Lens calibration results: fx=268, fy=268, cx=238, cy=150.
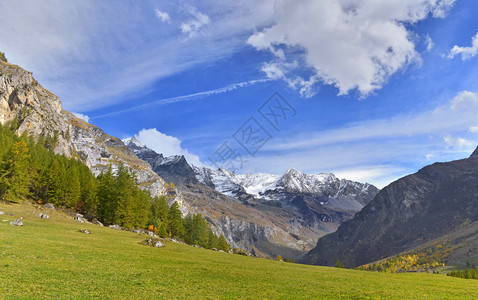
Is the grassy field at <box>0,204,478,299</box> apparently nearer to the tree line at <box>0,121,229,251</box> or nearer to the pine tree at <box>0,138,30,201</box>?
the pine tree at <box>0,138,30,201</box>

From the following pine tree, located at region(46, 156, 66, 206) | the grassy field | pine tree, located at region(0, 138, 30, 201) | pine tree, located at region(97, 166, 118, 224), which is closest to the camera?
the grassy field

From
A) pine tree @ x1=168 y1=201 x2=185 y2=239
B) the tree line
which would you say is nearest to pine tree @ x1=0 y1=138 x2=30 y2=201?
the tree line

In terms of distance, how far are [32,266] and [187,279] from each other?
15.3m

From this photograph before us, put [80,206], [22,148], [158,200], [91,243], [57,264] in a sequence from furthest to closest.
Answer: [158,200]
[80,206]
[22,148]
[91,243]
[57,264]

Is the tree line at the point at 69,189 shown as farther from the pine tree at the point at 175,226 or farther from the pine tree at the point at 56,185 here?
the pine tree at the point at 175,226

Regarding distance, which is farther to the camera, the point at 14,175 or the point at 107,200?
the point at 107,200

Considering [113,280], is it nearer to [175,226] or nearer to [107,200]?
[107,200]

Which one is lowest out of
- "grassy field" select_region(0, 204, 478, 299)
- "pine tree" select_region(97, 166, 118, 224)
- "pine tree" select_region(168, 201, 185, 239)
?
"grassy field" select_region(0, 204, 478, 299)

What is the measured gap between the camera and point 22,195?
264ft

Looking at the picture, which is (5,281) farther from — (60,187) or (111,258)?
(60,187)

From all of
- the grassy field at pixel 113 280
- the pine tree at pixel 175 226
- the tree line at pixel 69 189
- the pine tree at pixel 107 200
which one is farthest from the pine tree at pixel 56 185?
the grassy field at pixel 113 280

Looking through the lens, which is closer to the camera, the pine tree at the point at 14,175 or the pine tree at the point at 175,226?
the pine tree at the point at 14,175

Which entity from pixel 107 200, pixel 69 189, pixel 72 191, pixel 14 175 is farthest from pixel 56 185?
pixel 107 200

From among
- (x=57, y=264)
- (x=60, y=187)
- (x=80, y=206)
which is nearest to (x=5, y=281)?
(x=57, y=264)
